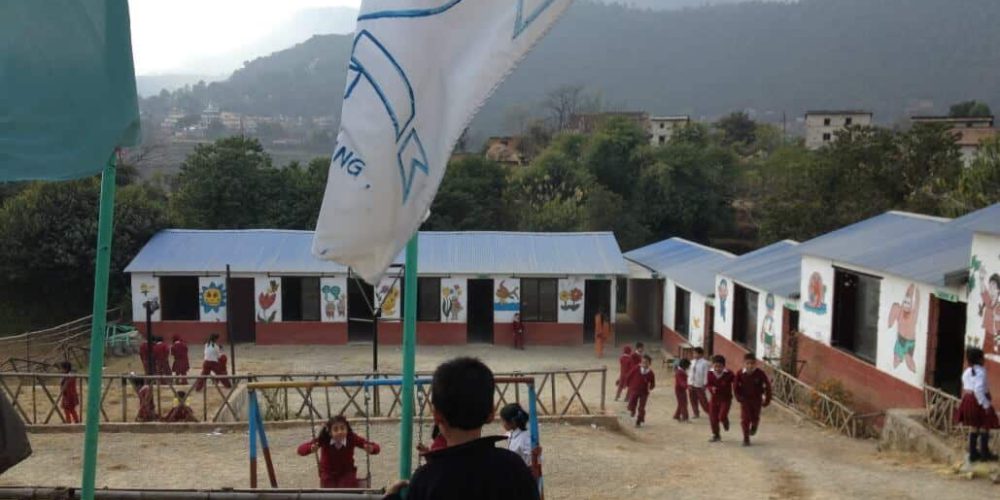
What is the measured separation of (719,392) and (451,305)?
12872mm

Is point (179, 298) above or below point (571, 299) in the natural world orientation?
below

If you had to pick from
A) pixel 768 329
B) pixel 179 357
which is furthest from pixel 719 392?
pixel 179 357

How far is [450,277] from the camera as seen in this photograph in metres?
23.7

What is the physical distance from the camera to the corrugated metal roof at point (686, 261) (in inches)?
856

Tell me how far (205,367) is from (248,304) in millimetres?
10250

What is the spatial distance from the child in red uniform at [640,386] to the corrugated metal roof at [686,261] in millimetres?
7676

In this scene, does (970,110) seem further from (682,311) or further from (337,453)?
(337,453)

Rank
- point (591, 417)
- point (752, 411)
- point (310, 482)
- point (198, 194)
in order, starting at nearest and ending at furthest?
point (310, 482) → point (752, 411) → point (591, 417) → point (198, 194)

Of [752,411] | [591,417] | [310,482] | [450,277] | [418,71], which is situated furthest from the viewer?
[450,277]

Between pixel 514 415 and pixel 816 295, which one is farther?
pixel 816 295

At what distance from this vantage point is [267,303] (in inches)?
931

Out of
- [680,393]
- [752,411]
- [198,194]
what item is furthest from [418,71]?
[198,194]

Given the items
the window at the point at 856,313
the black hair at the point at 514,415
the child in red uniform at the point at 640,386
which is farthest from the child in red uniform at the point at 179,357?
the window at the point at 856,313

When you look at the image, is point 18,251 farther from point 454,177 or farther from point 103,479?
point 103,479
